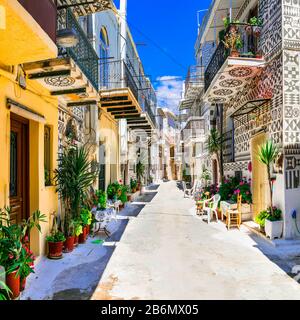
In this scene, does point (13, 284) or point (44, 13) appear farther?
point (44, 13)

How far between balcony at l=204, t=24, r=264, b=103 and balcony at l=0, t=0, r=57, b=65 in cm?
542

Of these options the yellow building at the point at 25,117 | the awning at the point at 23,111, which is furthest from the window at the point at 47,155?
the awning at the point at 23,111

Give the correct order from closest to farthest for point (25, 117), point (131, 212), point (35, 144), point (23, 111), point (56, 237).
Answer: point (23, 111), point (25, 117), point (35, 144), point (56, 237), point (131, 212)

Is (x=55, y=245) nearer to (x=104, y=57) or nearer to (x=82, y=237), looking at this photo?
(x=82, y=237)

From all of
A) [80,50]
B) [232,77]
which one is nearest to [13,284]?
[80,50]

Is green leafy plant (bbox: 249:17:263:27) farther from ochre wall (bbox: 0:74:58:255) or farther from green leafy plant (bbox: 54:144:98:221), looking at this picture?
green leafy plant (bbox: 54:144:98:221)

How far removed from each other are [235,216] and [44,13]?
746 centimetres

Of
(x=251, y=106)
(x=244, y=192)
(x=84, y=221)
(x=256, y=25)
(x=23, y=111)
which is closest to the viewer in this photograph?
(x=23, y=111)

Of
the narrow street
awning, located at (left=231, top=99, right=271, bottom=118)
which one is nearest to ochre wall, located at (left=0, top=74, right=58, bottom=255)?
the narrow street

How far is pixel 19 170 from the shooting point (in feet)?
18.0

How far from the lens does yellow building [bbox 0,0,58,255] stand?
144 inches

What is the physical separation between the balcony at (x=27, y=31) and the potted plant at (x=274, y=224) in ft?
19.2
